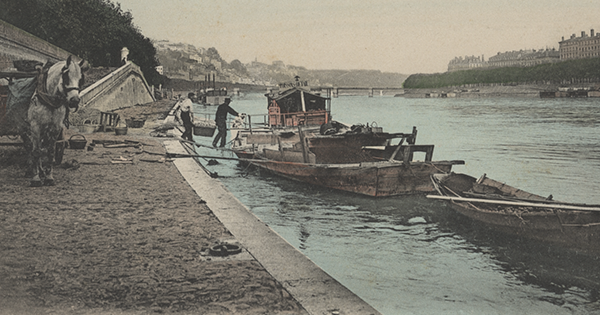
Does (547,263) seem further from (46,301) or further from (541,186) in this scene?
(541,186)

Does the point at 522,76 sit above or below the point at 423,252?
above

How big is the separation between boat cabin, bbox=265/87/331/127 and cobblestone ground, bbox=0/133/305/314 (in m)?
13.6

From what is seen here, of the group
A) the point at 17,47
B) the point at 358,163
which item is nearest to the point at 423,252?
the point at 358,163

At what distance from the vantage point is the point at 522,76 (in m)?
88.2

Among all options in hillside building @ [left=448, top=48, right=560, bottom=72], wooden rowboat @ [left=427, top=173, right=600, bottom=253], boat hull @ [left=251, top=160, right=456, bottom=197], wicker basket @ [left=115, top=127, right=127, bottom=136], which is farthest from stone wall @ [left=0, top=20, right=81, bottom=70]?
hillside building @ [left=448, top=48, right=560, bottom=72]

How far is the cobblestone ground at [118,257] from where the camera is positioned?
3.54 meters

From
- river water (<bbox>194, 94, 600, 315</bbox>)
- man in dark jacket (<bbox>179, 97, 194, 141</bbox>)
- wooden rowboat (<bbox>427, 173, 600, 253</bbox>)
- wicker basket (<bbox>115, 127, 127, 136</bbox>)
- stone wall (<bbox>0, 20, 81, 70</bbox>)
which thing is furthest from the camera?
man in dark jacket (<bbox>179, 97, 194, 141</bbox>)

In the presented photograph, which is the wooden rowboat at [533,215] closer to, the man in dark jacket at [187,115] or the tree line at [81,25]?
the man in dark jacket at [187,115]

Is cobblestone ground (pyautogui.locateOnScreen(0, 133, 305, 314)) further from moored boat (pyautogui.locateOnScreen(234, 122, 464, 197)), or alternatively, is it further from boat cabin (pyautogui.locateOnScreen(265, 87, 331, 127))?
boat cabin (pyautogui.locateOnScreen(265, 87, 331, 127))

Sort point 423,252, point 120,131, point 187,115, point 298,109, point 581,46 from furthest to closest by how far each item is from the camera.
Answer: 1. point 581,46
2. point 298,109
3. point 187,115
4. point 120,131
5. point 423,252

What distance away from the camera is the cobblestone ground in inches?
140

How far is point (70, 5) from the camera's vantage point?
26812 mm

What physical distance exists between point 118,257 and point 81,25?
26.1m

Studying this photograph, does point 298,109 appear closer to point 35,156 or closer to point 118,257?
point 35,156
